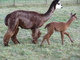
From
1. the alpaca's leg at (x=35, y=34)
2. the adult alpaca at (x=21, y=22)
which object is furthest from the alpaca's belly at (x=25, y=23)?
the alpaca's leg at (x=35, y=34)

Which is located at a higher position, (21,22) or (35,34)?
(21,22)

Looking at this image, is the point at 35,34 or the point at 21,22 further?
the point at 35,34

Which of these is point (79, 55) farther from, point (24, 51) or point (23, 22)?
point (23, 22)

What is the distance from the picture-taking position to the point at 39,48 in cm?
686

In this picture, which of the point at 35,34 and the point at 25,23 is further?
Answer: the point at 35,34

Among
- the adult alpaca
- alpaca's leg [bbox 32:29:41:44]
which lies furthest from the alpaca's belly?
alpaca's leg [bbox 32:29:41:44]

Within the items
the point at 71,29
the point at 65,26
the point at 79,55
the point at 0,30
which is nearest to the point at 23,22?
the point at 65,26

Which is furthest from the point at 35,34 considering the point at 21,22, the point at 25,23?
the point at 21,22

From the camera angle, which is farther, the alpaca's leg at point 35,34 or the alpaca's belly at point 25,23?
the alpaca's leg at point 35,34

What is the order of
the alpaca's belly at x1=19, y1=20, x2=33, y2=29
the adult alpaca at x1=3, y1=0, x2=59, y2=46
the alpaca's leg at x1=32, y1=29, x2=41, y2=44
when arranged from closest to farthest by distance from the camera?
the adult alpaca at x1=3, y1=0, x2=59, y2=46 < the alpaca's belly at x1=19, y1=20, x2=33, y2=29 < the alpaca's leg at x1=32, y1=29, x2=41, y2=44

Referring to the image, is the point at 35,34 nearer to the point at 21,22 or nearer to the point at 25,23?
the point at 25,23

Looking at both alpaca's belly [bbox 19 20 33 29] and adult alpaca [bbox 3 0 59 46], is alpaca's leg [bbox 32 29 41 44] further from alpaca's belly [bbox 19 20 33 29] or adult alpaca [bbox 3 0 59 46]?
alpaca's belly [bbox 19 20 33 29]

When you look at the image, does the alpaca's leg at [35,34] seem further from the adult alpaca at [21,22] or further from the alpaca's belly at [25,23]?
the alpaca's belly at [25,23]

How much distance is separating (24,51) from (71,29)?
3.77 meters
